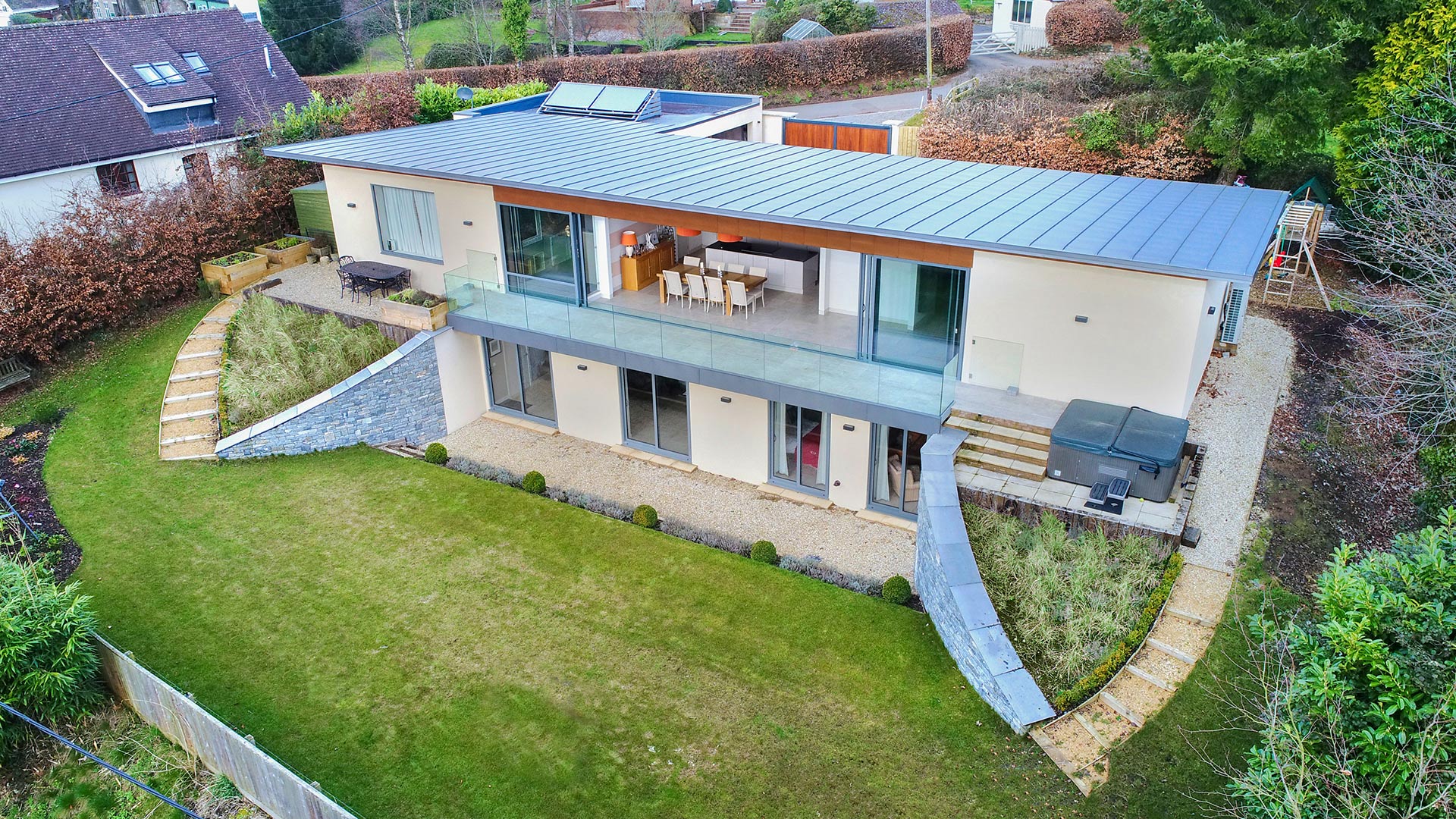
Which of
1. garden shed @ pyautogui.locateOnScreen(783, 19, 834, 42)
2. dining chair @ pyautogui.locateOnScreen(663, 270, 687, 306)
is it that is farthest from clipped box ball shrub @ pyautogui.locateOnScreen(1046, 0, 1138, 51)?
dining chair @ pyautogui.locateOnScreen(663, 270, 687, 306)

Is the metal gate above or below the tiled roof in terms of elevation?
below

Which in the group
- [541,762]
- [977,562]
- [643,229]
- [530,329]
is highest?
[643,229]

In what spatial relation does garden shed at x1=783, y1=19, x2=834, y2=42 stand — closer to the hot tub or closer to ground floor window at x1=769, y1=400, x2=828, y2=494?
ground floor window at x1=769, y1=400, x2=828, y2=494

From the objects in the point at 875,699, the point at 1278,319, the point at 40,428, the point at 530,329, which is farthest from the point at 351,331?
the point at 1278,319

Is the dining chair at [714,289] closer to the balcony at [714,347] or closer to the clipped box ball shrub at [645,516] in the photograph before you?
the balcony at [714,347]

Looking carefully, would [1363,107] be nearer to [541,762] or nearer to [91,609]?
[541,762]

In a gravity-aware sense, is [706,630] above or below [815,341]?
below

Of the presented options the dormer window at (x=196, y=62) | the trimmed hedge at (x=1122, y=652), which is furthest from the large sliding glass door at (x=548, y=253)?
the dormer window at (x=196, y=62)
